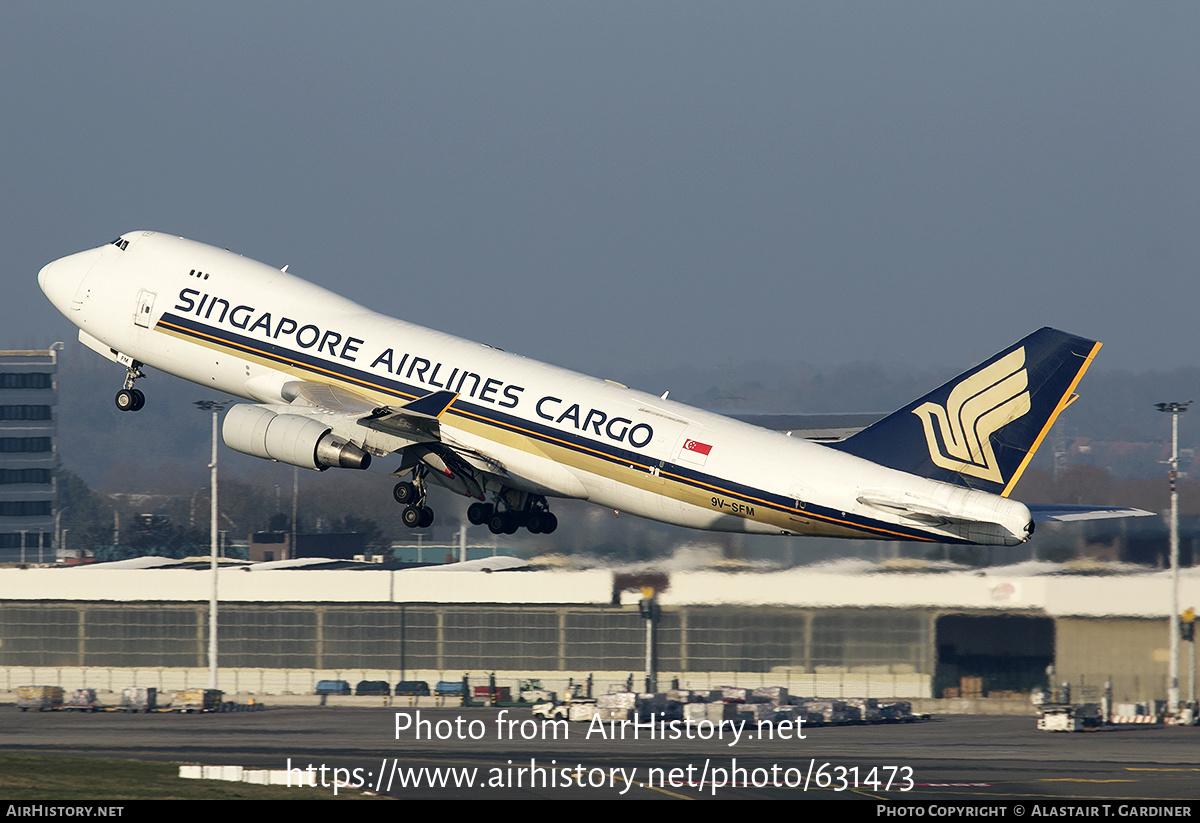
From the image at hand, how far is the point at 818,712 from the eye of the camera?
6469 centimetres

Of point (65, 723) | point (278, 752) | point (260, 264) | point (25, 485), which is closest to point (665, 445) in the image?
point (260, 264)

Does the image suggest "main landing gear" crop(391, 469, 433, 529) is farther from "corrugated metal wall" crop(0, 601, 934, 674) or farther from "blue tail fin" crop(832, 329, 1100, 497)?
"corrugated metal wall" crop(0, 601, 934, 674)

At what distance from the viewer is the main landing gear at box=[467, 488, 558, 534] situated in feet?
156

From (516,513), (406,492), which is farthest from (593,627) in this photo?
(406,492)

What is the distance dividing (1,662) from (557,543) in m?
38.1

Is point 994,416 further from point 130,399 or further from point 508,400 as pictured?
point 130,399

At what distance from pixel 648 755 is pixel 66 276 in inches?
1000

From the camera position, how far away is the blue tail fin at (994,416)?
127ft

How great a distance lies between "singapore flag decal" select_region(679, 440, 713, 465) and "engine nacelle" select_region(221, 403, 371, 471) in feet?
30.3

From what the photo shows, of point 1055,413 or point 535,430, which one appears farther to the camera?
point 535,430

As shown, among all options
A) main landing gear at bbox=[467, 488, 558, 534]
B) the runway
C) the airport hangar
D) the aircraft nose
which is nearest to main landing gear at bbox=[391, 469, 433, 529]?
main landing gear at bbox=[467, 488, 558, 534]

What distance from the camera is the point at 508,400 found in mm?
42844
